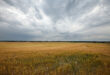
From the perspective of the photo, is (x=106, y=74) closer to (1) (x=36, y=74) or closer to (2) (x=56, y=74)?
(2) (x=56, y=74)

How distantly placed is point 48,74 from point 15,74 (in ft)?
9.49

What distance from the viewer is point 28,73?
5.98 metres

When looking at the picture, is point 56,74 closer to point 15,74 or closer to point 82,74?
point 82,74

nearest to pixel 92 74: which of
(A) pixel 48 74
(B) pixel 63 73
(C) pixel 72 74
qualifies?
(C) pixel 72 74

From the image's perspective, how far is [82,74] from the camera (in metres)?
5.81

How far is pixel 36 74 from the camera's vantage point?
230 inches

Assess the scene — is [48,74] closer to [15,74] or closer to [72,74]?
[72,74]

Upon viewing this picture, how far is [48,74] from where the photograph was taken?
19.1 ft

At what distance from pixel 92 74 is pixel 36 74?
4854mm

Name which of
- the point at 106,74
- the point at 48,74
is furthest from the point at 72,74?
the point at 106,74

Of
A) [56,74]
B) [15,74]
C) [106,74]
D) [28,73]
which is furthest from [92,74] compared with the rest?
[15,74]

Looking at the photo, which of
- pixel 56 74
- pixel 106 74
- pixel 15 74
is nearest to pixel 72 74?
pixel 56 74

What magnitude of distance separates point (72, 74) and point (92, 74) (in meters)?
1.72

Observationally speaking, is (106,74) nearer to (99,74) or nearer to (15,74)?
(99,74)
